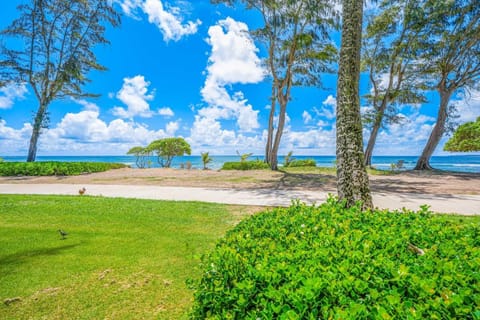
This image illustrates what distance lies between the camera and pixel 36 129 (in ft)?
60.0

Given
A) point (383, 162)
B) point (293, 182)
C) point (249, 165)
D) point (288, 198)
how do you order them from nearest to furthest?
point (288, 198) → point (293, 182) → point (249, 165) → point (383, 162)

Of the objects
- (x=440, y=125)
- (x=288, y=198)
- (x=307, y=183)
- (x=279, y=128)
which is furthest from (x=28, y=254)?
(x=440, y=125)

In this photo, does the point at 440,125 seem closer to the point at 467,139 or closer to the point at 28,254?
the point at 467,139

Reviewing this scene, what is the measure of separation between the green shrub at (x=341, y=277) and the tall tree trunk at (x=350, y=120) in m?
2.03

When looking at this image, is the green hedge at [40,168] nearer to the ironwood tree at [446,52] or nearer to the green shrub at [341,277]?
the green shrub at [341,277]

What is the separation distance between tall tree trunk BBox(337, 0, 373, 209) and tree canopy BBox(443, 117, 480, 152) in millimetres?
24662

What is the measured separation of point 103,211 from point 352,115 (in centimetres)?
655

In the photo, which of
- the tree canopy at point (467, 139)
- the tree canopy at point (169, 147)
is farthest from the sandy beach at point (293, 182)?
the tree canopy at point (467, 139)

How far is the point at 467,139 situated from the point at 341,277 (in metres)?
A: 30.0

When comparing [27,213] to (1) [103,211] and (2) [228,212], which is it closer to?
(1) [103,211]

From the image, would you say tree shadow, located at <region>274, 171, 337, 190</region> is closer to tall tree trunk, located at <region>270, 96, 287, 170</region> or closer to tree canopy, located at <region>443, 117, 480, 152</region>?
tall tree trunk, located at <region>270, 96, 287, 170</region>

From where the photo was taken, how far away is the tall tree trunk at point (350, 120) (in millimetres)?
4473

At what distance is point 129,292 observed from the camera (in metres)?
3.04

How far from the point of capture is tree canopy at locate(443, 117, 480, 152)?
2186 cm
